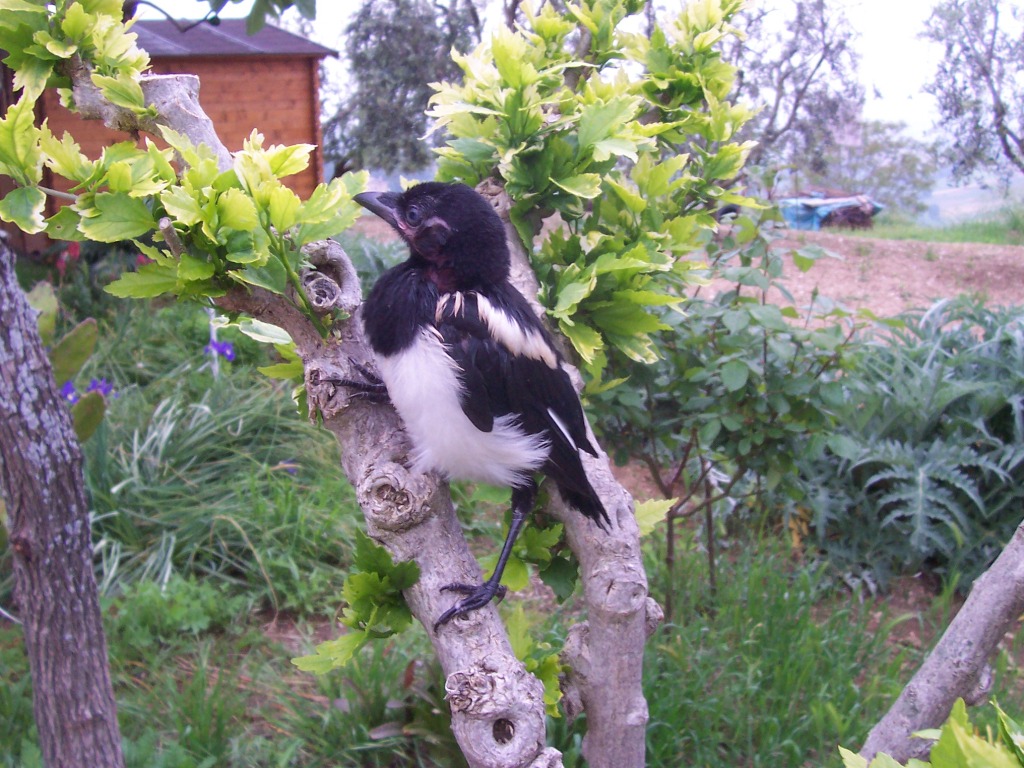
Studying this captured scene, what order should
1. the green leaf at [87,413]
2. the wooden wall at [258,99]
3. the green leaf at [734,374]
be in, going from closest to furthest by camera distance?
the green leaf at [734,374], the green leaf at [87,413], the wooden wall at [258,99]

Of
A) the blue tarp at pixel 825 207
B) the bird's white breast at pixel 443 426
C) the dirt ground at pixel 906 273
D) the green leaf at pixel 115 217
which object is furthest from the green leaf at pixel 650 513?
the blue tarp at pixel 825 207

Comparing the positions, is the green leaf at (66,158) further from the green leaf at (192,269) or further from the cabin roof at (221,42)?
the cabin roof at (221,42)

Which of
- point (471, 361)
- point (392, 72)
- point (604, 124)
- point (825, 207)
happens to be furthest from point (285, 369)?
point (825, 207)

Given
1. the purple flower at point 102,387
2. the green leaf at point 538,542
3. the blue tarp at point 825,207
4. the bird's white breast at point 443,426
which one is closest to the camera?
the bird's white breast at point 443,426

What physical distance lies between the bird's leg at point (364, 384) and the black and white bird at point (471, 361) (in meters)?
0.02

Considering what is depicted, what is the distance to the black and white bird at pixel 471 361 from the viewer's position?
1.50m

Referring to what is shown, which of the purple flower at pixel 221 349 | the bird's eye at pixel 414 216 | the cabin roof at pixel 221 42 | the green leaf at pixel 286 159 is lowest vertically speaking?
the purple flower at pixel 221 349

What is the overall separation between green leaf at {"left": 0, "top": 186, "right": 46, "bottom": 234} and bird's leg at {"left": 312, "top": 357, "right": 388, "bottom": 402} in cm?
45

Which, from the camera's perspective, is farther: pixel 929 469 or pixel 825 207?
pixel 825 207

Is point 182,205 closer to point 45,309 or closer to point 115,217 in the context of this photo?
point 115,217

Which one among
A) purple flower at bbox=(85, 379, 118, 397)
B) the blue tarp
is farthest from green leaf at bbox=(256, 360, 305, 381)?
the blue tarp

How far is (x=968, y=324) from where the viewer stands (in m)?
4.18

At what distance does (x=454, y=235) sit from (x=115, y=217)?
602 mm

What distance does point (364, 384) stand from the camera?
4.78 feet
